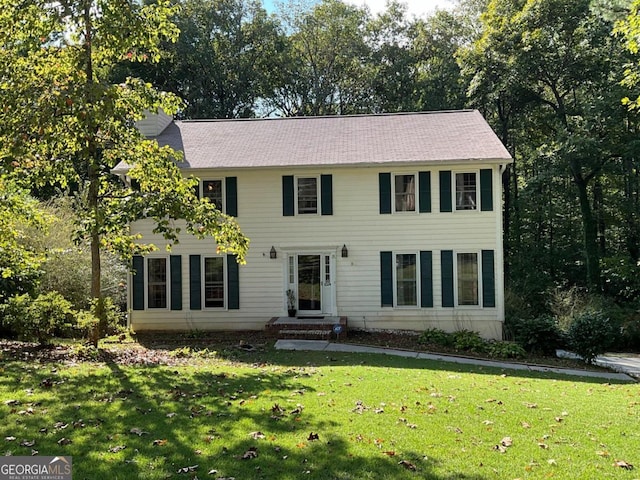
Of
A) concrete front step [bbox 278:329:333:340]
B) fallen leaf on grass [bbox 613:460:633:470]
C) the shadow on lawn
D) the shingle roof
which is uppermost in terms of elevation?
the shingle roof

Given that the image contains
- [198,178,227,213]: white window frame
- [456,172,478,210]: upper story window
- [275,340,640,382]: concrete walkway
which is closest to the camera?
[275,340,640,382]: concrete walkway

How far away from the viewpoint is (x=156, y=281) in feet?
49.2

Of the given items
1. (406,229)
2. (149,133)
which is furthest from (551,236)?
(149,133)

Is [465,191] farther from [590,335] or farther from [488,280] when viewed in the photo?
[590,335]

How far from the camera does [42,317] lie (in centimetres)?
973

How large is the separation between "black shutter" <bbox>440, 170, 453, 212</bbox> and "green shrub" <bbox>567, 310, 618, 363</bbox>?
456cm

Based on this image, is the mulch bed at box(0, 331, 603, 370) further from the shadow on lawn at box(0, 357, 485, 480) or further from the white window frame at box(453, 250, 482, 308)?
the shadow on lawn at box(0, 357, 485, 480)

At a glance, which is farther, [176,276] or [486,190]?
[176,276]

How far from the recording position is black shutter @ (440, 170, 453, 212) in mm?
14406

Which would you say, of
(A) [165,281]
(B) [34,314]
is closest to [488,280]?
(A) [165,281]

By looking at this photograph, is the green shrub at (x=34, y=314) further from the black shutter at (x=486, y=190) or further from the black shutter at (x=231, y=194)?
the black shutter at (x=486, y=190)

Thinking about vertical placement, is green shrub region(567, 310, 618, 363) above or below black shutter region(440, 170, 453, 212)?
below

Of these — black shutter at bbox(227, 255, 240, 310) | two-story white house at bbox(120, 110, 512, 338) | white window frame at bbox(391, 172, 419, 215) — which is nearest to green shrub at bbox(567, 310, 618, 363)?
two-story white house at bbox(120, 110, 512, 338)

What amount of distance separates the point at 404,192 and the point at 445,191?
1182 millimetres
